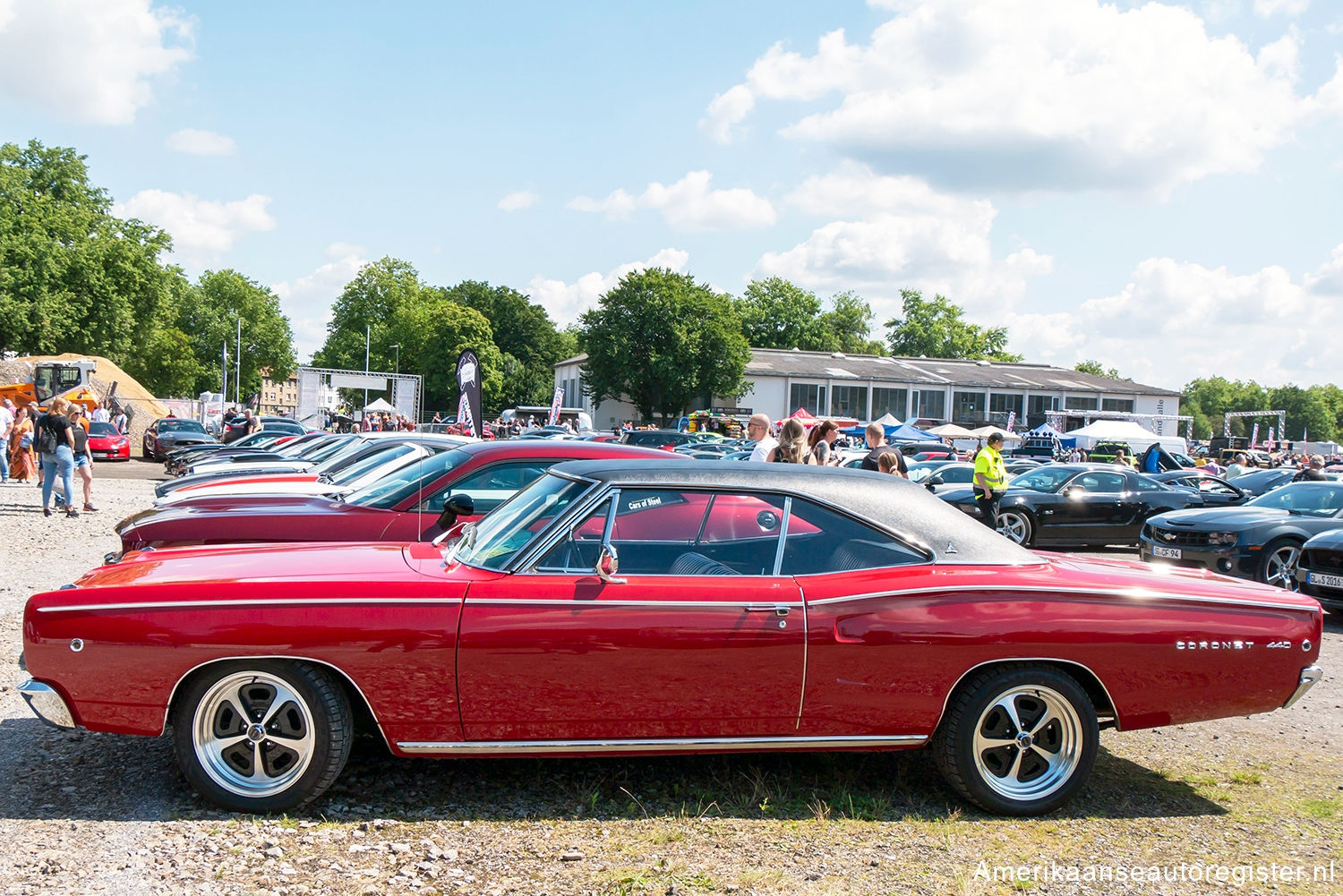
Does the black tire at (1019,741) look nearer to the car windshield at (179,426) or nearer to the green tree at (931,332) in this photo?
the car windshield at (179,426)

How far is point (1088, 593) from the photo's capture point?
4.17 metres

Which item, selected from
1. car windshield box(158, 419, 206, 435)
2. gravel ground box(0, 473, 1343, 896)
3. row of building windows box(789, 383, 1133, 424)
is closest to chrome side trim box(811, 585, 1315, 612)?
gravel ground box(0, 473, 1343, 896)

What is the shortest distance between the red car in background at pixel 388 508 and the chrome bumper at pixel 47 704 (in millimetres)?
2312

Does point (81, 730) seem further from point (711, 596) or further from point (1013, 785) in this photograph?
point (1013, 785)

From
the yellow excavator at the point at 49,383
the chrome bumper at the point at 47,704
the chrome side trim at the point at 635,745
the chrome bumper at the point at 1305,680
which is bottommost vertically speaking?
the chrome side trim at the point at 635,745

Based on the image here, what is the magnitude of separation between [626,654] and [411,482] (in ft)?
10.6

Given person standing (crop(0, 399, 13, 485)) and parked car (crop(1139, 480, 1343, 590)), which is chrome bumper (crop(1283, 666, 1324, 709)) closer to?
parked car (crop(1139, 480, 1343, 590))

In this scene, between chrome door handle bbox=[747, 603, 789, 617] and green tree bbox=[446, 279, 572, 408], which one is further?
green tree bbox=[446, 279, 572, 408]

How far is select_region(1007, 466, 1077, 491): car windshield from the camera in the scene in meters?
16.0

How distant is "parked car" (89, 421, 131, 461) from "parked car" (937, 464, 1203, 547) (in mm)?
26206

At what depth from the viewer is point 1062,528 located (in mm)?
15609

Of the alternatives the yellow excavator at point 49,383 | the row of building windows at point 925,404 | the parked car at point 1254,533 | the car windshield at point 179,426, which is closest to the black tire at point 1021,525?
the parked car at point 1254,533

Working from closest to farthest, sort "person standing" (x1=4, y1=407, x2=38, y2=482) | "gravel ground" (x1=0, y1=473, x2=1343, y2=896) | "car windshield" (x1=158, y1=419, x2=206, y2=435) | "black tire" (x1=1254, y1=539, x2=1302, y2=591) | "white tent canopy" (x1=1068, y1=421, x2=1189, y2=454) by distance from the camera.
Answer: "gravel ground" (x1=0, y1=473, x2=1343, y2=896)
"black tire" (x1=1254, y1=539, x2=1302, y2=591)
"person standing" (x1=4, y1=407, x2=38, y2=482)
"car windshield" (x1=158, y1=419, x2=206, y2=435)
"white tent canopy" (x1=1068, y1=421, x2=1189, y2=454)

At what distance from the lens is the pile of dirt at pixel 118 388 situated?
39.7 metres
